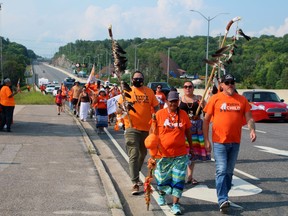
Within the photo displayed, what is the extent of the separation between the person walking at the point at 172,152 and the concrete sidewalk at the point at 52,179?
73 centimetres

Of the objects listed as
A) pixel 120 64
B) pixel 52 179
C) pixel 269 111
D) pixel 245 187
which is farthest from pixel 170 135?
pixel 269 111

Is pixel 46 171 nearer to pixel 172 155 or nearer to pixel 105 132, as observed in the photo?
pixel 172 155

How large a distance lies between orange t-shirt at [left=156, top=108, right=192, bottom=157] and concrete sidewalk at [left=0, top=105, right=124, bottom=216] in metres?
1.02

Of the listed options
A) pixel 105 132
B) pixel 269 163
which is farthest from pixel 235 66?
pixel 269 163

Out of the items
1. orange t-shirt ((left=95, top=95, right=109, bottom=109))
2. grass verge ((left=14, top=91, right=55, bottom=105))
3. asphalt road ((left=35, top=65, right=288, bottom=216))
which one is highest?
orange t-shirt ((left=95, top=95, right=109, bottom=109))

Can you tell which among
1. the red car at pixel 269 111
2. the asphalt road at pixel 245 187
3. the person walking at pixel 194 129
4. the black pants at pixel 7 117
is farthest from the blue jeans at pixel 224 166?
the red car at pixel 269 111

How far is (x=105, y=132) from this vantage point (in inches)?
695

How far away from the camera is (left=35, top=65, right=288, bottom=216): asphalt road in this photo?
6.87 metres

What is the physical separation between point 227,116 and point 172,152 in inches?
35.6

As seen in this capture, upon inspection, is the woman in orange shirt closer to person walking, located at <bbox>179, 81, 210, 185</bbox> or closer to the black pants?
the black pants

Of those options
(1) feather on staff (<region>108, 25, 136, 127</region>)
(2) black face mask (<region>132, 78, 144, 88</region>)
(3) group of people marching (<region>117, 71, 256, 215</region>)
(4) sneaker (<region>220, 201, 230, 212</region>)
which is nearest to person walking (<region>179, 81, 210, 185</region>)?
(2) black face mask (<region>132, 78, 144, 88</region>)

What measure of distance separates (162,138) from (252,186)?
240cm

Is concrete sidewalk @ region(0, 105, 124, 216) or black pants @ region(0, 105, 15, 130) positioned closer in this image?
concrete sidewalk @ region(0, 105, 124, 216)

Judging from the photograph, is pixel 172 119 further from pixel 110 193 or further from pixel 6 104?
pixel 6 104
